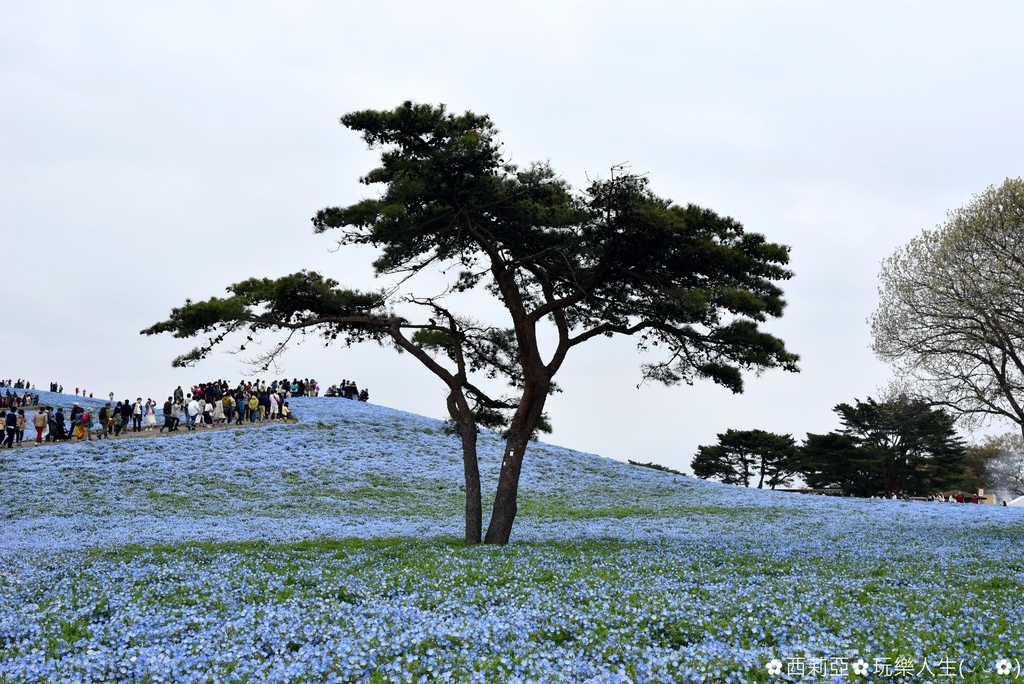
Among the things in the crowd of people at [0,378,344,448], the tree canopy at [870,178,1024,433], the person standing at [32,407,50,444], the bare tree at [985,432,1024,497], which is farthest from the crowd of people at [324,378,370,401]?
the bare tree at [985,432,1024,497]

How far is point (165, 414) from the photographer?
40.8m

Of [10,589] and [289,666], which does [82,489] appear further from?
[289,666]

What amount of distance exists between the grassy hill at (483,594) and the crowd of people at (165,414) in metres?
8.78

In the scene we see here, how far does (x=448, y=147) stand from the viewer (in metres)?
17.6

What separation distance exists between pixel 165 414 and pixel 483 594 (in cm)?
3363

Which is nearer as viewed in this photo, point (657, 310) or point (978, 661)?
point (978, 661)

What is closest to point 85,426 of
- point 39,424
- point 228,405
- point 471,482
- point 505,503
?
point 39,424

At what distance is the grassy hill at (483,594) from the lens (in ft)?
28.8

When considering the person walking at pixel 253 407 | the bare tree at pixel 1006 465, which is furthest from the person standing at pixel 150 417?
the bare tree at pixel 1006 465

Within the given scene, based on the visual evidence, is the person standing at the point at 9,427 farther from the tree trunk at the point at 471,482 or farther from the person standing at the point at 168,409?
the tree trunk at the point at 471,482

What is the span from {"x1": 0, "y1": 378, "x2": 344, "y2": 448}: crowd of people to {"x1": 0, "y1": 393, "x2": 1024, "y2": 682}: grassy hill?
8.78m

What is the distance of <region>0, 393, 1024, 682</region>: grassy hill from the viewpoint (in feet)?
28.8

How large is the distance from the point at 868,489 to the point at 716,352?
4537 cm

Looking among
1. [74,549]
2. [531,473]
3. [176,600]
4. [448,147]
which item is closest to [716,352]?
[448,147]
